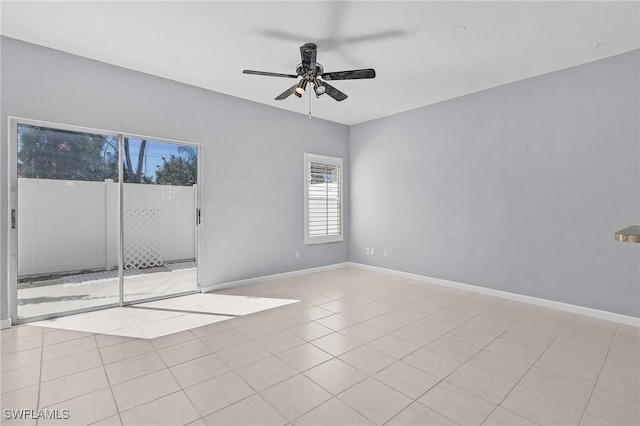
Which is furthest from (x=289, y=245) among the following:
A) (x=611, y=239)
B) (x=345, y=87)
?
(x=611, y=239)

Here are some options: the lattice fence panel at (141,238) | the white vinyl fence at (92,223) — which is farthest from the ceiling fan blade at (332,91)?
the lattice fence panel at (141,238)

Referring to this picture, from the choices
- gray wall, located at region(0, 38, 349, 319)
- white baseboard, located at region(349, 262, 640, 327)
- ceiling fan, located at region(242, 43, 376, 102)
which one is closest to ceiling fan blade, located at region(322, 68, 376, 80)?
ceiling fan, located at region(242, 43, 376, 102)

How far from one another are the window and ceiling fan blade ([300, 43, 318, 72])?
2699mm

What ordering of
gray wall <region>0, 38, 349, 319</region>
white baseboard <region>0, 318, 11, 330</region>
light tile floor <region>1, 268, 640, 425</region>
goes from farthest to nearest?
gray wall <region>0, 38, 349, 319</region>
white baseboard <region>0, 318, 11, 330</region>
light tile floor <region>1, 268, 640, 425</region>

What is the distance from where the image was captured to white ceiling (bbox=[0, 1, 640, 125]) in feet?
8.75

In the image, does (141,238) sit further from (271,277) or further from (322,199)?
(322,199)

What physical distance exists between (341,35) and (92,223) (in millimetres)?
4036

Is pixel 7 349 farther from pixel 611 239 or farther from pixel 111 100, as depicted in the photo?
pixel 611 239

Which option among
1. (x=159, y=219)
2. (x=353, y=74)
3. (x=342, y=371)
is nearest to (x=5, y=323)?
(x=159, y=219)

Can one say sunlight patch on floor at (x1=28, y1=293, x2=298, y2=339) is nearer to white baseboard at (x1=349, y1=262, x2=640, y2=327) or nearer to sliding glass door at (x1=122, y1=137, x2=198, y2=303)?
sliding glass door at (x1=122, y1=137, x2=198, y2=303)

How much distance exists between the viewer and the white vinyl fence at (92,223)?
3.55 meters

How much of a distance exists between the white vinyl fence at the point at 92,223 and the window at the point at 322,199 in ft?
7.06

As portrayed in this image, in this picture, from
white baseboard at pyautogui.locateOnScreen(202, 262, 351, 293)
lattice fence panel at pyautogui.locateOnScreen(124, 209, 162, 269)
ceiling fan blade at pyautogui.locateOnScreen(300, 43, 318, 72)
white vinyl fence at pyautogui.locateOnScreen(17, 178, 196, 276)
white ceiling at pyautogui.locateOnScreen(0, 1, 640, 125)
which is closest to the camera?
white ceiling at pyautogui.locateOnScreen(0, 1, 640, 125)

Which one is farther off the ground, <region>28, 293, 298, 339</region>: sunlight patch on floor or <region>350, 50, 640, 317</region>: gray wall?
<region>350, 50, 640, 317</region>: gray wall
